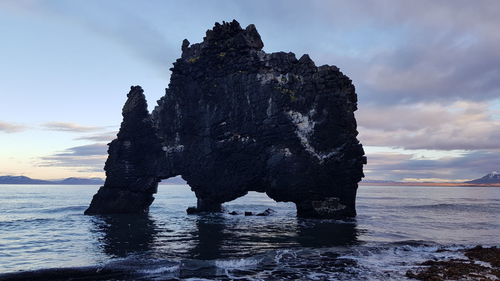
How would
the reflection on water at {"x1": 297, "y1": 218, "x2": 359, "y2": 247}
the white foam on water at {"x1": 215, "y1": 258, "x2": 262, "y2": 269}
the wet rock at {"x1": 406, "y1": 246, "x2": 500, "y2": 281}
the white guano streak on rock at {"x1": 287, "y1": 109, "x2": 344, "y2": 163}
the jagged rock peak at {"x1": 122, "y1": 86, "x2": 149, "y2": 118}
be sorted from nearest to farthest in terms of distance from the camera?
the wet rock at {"x1": 406, "y1": 246, "x2": 500, "y2": 281} → the white foam on water at {"x1": 215, "y1": 258, "x2": 262, "y2": 269} → the reflection on water at {"x1": 297, "y1": 218, "x2": 359, "y2": 247} → the white guano streak on rock at {"x1": 287, "y1": 109, "x2": 344, "y2": 163} → the jagged rock peak at {"x1": 122, "y1": 86, "x2": 149, "y2": 118}

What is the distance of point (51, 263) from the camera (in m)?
24.7

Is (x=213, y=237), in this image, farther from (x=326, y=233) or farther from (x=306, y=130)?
(x=306, y=130)

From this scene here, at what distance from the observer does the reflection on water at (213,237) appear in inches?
1110

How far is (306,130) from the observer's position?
48.0 metres

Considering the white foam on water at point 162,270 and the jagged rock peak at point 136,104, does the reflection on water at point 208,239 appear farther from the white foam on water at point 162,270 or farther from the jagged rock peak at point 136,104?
the jagged rock peak at point 136,104

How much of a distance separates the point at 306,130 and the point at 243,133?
8.74 m

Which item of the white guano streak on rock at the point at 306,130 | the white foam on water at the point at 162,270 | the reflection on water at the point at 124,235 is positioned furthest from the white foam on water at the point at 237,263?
the white guano streak on rock at the point at 306,130

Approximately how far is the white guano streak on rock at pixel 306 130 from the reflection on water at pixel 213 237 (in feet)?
28.2

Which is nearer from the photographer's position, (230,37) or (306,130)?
(306,130)

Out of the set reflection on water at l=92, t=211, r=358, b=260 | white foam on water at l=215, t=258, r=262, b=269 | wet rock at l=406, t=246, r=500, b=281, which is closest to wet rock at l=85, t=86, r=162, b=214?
reflection on water at l=92, t=211, r=358, b=260

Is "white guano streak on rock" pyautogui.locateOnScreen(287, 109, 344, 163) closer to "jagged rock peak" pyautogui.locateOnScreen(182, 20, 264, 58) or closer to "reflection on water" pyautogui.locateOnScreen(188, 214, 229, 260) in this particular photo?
"jagged rock peak" pyautogui.locateOnScreen(182, 20, 264, 58)

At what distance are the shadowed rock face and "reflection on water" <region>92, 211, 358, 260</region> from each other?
6.32 meters

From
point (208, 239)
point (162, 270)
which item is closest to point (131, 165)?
point (208, 239)

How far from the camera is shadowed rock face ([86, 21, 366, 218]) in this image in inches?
1876
